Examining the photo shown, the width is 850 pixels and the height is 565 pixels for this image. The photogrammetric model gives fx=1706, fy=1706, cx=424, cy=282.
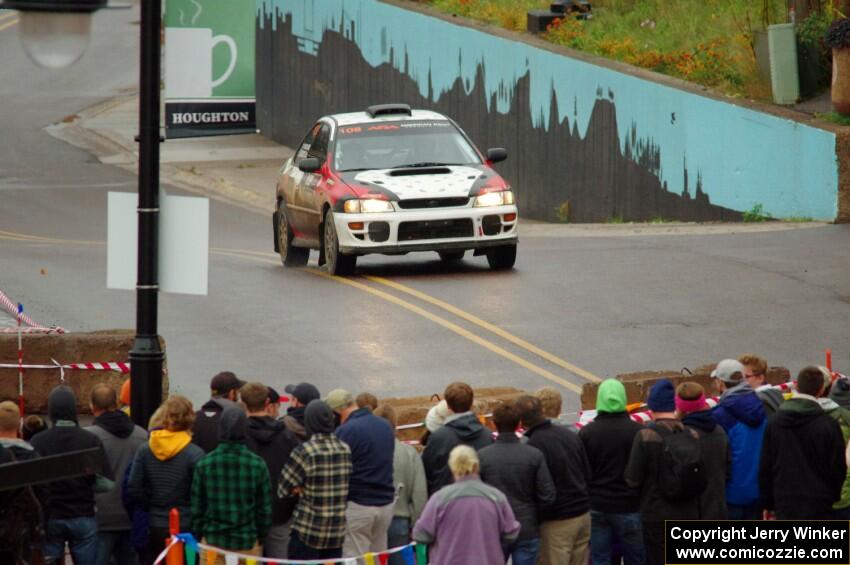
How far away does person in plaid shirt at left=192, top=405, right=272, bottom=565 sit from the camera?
937cm

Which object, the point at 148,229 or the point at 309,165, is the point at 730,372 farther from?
the point at 309,165

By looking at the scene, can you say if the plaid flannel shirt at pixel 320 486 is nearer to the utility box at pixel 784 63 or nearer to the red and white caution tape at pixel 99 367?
the red and white caution tape at pixel 99 367

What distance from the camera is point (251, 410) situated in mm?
9992

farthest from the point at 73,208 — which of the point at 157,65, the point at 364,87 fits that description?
the point at 157,65

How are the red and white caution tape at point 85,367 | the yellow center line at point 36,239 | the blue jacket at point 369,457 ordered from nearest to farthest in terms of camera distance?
1. the blue jacket at point 369,457
2. the red and white caution tape at point 85,367
3. the yellow center line at point 36,239

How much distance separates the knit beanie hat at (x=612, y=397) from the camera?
10055 mm

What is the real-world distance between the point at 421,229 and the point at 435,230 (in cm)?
17

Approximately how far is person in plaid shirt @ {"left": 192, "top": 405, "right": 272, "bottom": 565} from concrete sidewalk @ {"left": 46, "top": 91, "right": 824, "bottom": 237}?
19.0 meters

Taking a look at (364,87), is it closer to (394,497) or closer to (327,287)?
(327,287)

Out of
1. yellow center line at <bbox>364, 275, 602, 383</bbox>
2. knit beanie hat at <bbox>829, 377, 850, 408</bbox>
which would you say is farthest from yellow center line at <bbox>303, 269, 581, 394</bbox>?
knit beanie hat at <bbox>829, 377, 850, 408</bbox>

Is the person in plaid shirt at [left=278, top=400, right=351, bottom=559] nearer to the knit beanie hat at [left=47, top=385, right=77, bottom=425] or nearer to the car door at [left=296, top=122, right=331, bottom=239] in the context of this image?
the knit beanie hat at [left=47, top=385, right=77, bottom=425]

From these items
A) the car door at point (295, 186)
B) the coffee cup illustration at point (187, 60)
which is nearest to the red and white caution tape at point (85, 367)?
the coffee cup illustration at point (187, 60)

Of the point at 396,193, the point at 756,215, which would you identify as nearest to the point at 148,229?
the point at 396,193

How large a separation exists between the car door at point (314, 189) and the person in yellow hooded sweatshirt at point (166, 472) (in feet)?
38.0
